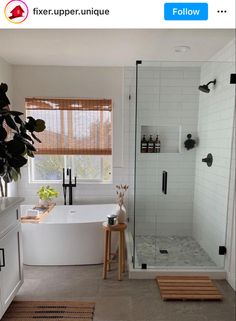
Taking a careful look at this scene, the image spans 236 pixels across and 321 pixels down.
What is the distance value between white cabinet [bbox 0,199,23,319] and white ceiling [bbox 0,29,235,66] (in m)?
1.71

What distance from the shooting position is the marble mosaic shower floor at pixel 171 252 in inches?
108

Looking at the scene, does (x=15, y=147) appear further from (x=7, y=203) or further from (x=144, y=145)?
(x=144, y=145)

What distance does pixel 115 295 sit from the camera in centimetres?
226

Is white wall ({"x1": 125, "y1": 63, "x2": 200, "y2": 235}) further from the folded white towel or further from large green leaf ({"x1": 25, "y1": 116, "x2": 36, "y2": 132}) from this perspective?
large green leaf ({"x1": 25, "y1": 116, "x2": 36, "y2": 132})

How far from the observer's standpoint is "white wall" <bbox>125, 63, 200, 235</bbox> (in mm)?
3344

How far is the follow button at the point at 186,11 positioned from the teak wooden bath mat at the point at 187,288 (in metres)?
2.24

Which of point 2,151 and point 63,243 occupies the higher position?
point 2,151

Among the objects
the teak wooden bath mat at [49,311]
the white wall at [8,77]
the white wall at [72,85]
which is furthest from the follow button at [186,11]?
the white wall at [8,77]

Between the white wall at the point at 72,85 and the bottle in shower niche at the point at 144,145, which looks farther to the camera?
the white wall at the point at 72,85

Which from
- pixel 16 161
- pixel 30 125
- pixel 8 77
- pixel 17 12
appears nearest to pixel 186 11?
pixel 17 12

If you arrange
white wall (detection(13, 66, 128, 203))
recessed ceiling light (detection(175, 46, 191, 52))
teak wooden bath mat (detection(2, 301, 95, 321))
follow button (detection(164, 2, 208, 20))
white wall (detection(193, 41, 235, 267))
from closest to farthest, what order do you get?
follow button (detection(164, 2, 208, 20))
teak wooden bath mat (detection(2, 301, 95, 321))
white wall (detection(193, 41, 235, 267))
recessed ceiling light (detection(175, 46, 191, 52))
white wall (detection(13, 66, 128, 203))

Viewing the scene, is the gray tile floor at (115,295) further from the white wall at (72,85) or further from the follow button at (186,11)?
the follow button at (186,11)

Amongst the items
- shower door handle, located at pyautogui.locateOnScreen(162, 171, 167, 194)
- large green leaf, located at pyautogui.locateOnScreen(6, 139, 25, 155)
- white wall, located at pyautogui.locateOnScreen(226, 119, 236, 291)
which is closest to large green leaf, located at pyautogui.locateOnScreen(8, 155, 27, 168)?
large green leaf, located at pyautogui.locateOnScreen(6, 139, 25, 155)

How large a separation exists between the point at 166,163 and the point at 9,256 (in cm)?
228
